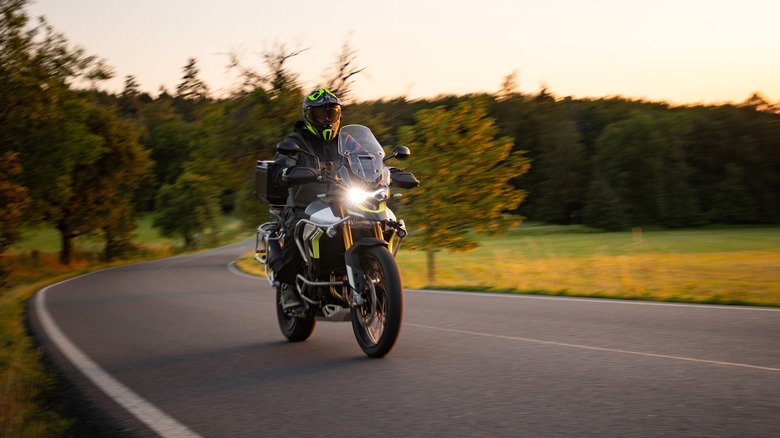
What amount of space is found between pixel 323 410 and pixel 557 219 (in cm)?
8167

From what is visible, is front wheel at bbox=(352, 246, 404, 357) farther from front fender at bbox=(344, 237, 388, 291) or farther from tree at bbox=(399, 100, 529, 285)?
tree at bbox=(399, 100, 529, 285)

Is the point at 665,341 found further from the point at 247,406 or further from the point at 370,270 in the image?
the point at 247,406

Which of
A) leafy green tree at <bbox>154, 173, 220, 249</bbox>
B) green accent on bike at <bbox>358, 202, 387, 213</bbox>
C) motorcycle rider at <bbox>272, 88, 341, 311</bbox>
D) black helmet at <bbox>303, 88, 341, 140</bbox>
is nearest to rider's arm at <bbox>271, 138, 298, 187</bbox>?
motorcycle rider at <bbox>272, 88, 341, 311</bbox>

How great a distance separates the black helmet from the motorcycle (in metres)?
0.17

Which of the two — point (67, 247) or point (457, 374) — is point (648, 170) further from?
point (457, 374)

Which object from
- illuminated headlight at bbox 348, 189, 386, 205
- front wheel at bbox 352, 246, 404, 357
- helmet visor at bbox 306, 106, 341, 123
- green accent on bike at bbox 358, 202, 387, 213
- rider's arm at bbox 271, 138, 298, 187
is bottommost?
front wheel at bbox 352, 246, 404, 357

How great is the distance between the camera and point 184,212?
67.3m

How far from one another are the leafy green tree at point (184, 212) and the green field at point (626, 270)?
2394cm

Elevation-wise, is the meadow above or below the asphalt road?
below

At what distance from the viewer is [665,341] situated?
22.9ft

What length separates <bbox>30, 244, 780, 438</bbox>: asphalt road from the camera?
14.5ft

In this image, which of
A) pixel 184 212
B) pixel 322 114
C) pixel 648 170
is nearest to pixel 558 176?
pixel 648 170

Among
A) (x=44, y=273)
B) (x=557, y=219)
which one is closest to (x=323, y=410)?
(x=44, y=273)

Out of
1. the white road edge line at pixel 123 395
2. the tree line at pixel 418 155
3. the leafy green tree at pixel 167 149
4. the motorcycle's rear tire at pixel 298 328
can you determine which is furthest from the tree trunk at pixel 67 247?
the leafy green tree at pixel 167 149
